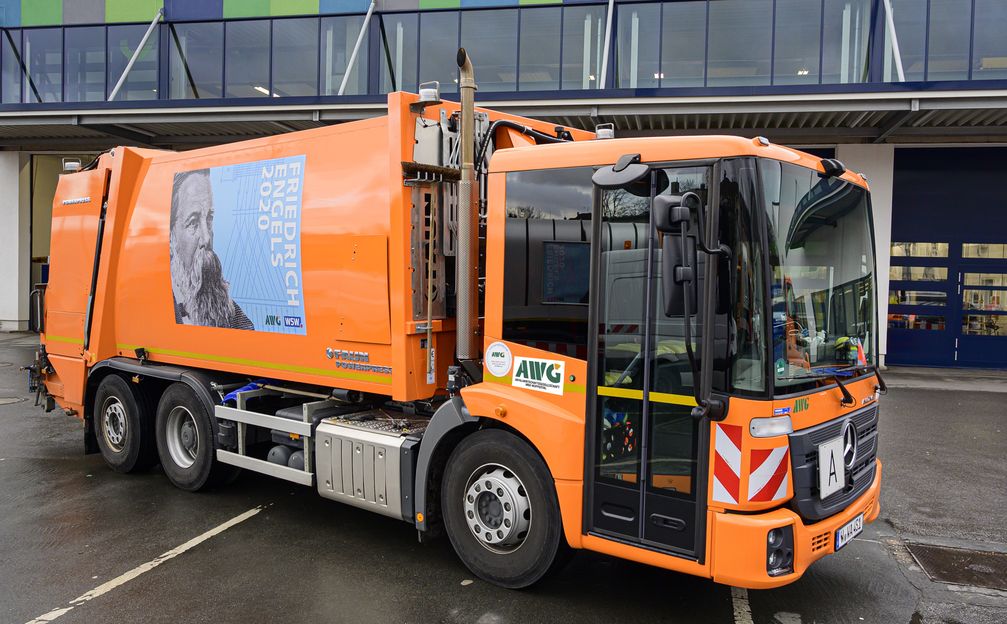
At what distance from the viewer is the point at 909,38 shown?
47.8ft

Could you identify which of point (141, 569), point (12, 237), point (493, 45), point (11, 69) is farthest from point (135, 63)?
point (141, 569)

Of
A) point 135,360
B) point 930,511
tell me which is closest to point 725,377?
point 930,511

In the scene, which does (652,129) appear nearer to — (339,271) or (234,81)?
(234,81)

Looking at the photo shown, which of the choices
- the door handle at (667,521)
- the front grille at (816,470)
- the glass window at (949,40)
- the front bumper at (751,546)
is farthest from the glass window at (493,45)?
the front bumper at (751,546)

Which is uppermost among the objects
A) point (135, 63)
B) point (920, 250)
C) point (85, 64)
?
point (85, 64)

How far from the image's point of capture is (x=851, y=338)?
428 cm

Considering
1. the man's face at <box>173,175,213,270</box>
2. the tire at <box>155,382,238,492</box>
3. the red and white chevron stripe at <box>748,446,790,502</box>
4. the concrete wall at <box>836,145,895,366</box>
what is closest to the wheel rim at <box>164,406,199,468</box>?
the tire at <box>155,382,238,492</box>

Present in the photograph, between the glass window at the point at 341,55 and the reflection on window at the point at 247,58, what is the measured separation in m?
0.48

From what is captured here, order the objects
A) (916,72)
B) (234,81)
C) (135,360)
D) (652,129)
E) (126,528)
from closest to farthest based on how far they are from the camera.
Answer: (126,528)
(135,360)
(916,72)
(652,129)
(234,81)

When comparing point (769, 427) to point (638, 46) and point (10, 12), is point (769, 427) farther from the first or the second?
point (10, 12)

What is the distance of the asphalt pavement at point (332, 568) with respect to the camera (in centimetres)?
427

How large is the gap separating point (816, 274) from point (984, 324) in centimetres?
1443

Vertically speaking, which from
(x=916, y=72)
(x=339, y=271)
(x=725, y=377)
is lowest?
(x=725, y=377)

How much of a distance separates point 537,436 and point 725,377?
1.16 metres
